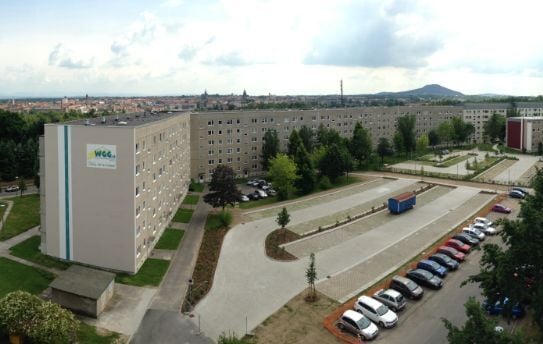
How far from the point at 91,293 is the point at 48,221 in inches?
363

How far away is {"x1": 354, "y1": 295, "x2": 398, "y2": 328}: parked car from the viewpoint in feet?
69.0

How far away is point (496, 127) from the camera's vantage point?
95250 millimetres

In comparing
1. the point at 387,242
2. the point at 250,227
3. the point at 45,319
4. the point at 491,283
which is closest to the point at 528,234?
the point at 491,283

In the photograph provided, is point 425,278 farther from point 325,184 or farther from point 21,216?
point 21,216

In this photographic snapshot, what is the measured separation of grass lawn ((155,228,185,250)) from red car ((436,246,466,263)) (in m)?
18.5

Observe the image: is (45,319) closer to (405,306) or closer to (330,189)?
(405,306)

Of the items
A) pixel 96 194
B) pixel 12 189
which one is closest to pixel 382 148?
pixel 12 189

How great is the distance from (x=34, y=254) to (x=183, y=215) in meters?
14.1

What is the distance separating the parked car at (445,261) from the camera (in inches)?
1085

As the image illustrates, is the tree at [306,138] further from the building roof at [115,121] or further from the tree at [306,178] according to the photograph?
the building roof at [115,121]

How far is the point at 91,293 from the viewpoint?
22.6 metres

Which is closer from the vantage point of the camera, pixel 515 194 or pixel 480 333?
pixel 480 333

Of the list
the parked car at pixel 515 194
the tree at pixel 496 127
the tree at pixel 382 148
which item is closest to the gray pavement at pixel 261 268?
the parked car at pixel 515 194

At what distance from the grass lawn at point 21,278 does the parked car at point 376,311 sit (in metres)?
17.4
